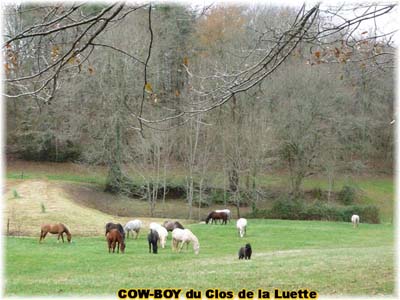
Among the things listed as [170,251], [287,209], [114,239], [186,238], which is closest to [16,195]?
[114,239]

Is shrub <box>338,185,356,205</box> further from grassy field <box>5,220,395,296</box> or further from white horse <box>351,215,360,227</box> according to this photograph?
grassy field <box>5,220,395,296</box>

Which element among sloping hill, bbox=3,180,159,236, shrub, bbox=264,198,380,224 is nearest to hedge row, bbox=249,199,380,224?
shrub, bbox=264,198,380,224

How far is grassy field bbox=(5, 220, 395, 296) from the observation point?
27.7 feet

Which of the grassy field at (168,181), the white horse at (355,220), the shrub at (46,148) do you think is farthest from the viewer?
the shrub at (46,148)

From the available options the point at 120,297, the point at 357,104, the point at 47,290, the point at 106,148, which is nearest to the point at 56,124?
the point at 106,148

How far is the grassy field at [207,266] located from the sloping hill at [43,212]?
197cm

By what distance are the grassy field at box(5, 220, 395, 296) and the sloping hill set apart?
197cm

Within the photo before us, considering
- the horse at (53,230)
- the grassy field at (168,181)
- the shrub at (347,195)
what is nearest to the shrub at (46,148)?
the grassy field at (168,181)

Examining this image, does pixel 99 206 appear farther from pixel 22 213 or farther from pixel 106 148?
pixel 22 213

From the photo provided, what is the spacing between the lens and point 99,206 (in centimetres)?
2969

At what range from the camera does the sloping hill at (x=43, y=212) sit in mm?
21562

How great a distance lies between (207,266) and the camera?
1173cm

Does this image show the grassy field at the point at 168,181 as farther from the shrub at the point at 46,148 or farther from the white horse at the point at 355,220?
the white horse at the point at 355,220

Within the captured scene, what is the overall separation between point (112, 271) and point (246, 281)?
4.57 metres
